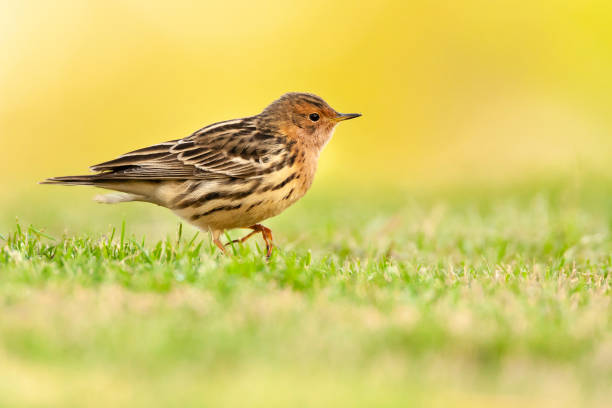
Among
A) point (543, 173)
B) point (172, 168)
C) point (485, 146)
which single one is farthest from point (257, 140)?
point (485, 146)

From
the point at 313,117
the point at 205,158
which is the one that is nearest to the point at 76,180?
the point at 205,158

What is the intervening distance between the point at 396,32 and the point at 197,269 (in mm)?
21679

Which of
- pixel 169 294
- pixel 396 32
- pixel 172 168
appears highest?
pixel 396 32

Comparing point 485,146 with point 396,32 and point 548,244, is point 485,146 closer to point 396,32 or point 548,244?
point 396,32

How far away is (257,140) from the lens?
7.96m

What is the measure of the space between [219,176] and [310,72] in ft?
61.2

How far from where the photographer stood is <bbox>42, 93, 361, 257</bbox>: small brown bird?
7.53 meters

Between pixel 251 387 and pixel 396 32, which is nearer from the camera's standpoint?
pixel 251 387

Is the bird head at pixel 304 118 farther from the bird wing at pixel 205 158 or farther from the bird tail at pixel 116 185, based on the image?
the bird tail at pixel 116 185

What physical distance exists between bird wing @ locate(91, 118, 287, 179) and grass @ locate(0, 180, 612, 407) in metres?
0.86

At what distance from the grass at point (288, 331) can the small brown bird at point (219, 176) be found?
789 millimetres

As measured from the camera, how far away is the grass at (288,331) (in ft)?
12.7

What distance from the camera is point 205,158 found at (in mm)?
7809

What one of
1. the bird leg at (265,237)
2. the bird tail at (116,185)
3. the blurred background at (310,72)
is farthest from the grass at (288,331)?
the blurred background at (310,72)
